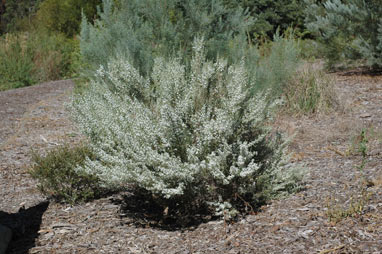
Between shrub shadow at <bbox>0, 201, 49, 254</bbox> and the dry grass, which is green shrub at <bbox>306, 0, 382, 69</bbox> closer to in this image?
the dry grass

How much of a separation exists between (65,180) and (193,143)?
1233 millimetres

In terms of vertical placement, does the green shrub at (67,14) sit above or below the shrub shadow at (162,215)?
below

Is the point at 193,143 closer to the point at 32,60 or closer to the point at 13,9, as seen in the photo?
the point at 32,60

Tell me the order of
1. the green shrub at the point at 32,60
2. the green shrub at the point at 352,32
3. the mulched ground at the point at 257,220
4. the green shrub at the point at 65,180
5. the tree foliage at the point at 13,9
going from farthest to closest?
the tree foliage at the point at 13,9, the green shrub at the point at 32,60, the green shrub at the point at 352,32, the green shrub at the point at 65,180, the mulched ground at the point at 257,220

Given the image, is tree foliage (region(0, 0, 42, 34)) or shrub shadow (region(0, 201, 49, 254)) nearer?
shrub shadow (region(0, 201, 49, 254))

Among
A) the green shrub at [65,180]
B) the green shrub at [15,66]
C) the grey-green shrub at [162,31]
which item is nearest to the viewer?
the green shrub at [65,180]

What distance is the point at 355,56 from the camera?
28.4 ft

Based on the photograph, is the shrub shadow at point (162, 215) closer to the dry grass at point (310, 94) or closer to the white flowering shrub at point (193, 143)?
the white flowering shrub at point (193, 143)

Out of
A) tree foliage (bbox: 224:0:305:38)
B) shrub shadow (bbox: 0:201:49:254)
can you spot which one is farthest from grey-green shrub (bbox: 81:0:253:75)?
tree foliage (bbox: 224:0:305:38)

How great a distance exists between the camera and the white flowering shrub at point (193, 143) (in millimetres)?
3252

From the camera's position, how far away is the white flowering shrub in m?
3.25

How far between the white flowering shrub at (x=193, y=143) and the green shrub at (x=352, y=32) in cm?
536

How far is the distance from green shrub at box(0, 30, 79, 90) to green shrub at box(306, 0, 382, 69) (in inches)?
280

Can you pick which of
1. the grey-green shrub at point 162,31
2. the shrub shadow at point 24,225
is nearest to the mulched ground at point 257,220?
the shrub shadow at point 24,225
